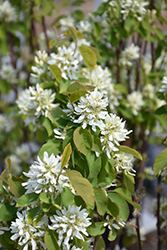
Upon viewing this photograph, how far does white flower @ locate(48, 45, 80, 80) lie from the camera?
0.73m

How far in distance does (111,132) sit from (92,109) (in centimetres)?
7

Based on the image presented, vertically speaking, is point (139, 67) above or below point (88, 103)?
below

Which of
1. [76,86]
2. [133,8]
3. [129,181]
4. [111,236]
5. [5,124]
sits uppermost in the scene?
[133,8]

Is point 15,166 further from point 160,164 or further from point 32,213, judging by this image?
point 160,164

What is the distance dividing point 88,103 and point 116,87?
1.62 feet

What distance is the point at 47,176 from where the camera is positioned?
1.71 feet

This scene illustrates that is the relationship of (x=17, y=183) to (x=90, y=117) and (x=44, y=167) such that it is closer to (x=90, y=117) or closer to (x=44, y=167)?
(x=44, y=167)

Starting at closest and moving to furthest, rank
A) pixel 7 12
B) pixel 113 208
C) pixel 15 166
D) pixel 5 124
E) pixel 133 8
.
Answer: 1. pixel 113 208
2. pixel 133 8
3. pixel 7 12
4. pixel 15 166
5. pixel 5 124

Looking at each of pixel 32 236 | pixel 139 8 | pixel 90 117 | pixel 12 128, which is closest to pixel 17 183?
pixel 32 236

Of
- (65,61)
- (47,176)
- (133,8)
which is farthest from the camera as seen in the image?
(133,8)

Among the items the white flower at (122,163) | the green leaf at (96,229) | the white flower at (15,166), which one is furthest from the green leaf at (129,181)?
the white flower at (15,166)

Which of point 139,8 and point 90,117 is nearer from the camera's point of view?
point 90,117

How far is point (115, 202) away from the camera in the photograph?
63cm

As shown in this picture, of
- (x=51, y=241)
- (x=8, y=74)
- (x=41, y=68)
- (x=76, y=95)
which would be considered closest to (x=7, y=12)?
(x=8, y=74)
